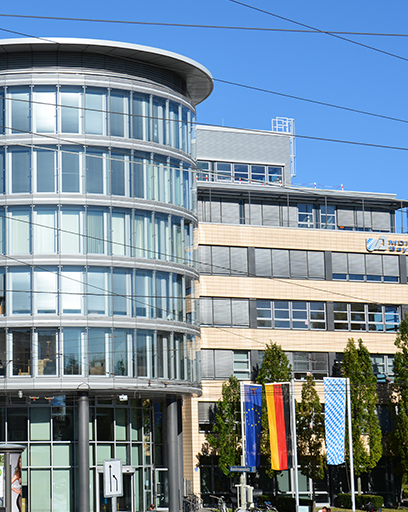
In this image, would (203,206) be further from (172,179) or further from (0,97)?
(0,97)

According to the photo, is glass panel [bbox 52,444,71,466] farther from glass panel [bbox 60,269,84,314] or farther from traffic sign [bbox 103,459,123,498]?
traffic sign [bbox 103,459,123,498]

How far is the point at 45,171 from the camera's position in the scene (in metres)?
42.0

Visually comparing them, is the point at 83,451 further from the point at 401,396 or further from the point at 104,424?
the point at 401,396

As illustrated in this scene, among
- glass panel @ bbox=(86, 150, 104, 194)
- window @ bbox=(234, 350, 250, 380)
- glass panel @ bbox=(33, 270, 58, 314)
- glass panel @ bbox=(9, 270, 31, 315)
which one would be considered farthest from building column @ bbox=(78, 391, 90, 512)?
window @ bbox=(234, 350, 250, 380)

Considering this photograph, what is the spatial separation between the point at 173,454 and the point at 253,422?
5551 millimetres

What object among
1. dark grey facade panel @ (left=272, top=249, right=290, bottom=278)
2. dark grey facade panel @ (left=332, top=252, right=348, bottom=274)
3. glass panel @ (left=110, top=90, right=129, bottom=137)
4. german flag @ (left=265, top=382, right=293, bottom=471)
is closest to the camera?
glass panel @ (left=110, top=90, right=129, bottom=137)

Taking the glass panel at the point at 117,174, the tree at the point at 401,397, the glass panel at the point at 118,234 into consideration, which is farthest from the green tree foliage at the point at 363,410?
the glass panel at the point at 117,174

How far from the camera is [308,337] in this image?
57531 millimetres

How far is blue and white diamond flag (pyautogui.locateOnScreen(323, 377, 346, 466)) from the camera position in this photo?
1850 inches

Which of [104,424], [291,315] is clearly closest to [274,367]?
[291,315]

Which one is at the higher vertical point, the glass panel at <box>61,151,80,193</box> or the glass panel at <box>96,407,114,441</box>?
the glass panel at <box>61,151,80,193</box>

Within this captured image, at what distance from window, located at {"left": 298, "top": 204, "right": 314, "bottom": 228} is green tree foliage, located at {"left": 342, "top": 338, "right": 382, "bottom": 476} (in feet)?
32.5

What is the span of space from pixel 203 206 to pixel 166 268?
15993 millimetres

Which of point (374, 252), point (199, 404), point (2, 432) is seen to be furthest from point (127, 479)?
point (374, 252)
